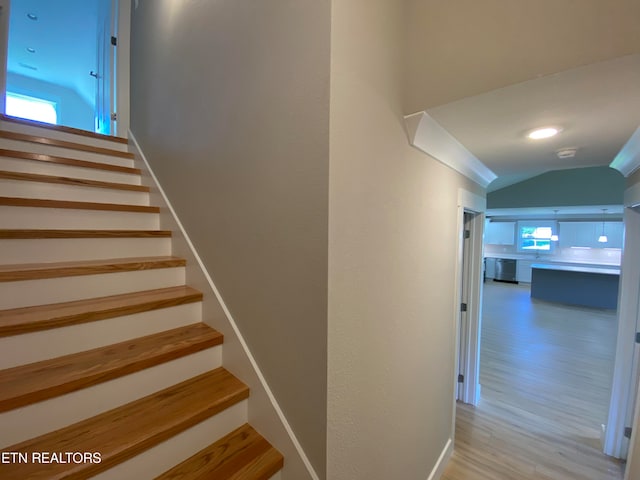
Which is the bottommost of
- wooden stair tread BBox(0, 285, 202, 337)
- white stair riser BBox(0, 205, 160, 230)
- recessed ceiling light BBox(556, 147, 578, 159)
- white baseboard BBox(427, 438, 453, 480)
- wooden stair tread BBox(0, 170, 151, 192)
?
white baseboard BBox(427, 438, 453, 480)

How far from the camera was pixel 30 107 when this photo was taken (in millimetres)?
5418

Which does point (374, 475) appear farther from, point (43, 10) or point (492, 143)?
point (43, 10)

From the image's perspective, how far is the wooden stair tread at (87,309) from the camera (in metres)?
1.03

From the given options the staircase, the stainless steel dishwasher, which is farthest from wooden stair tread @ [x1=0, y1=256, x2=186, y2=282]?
the stainless steel dishwasher

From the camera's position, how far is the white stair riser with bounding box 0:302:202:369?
102 centimetres

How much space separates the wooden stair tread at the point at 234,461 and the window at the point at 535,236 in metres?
11.0

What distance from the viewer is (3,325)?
0.97 m

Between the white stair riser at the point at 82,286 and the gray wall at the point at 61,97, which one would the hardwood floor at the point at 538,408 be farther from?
the gray wall at the point at 61,97

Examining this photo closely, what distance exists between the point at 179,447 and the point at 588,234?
11291 mm

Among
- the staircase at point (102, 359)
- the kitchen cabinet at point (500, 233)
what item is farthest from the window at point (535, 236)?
the staircase at point (102, 359)

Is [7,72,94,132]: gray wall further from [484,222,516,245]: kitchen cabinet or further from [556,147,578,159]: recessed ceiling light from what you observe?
[484,222,516,245]: kitchen cabinet

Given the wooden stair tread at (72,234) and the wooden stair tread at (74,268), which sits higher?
the wooden stair tread at (72,234)

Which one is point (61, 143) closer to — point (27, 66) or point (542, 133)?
point (542, 133)

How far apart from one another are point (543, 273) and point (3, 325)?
9420mm
